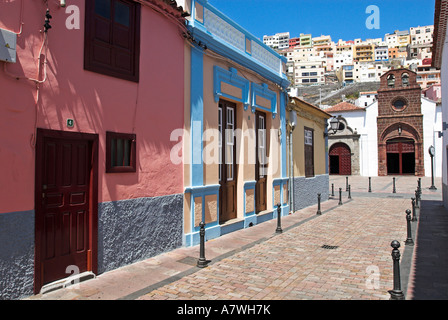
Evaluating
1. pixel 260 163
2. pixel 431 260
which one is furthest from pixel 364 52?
pixel 431 260

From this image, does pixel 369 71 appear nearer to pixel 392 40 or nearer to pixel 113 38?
pixel 392 40

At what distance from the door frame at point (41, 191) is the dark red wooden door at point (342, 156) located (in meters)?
36.8

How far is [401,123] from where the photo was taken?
119 ft

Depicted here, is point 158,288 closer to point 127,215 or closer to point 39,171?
point 127,215

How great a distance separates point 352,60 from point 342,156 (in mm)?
101244

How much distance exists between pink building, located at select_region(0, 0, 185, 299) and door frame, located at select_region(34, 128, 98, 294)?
16 mm

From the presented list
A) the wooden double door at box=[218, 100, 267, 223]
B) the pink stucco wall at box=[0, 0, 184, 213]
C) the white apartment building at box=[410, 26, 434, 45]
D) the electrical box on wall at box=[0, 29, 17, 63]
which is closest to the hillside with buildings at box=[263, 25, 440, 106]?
the white apartment building at box=[410, 26, 434, 45]

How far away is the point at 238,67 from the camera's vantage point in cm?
957

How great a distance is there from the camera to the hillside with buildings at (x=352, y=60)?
8569 centimetres

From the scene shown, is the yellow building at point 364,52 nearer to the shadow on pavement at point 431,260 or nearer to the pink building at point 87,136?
Answer: the shadow on pavement at point 431,260

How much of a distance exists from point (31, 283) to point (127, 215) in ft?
6.15

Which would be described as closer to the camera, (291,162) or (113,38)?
(113,38)

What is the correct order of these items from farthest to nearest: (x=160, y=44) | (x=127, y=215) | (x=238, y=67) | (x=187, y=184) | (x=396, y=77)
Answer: (x=396, y=77), (x=238, y=67), (x=187, y=184), (x=160, y=44), (x=127, y=215)
